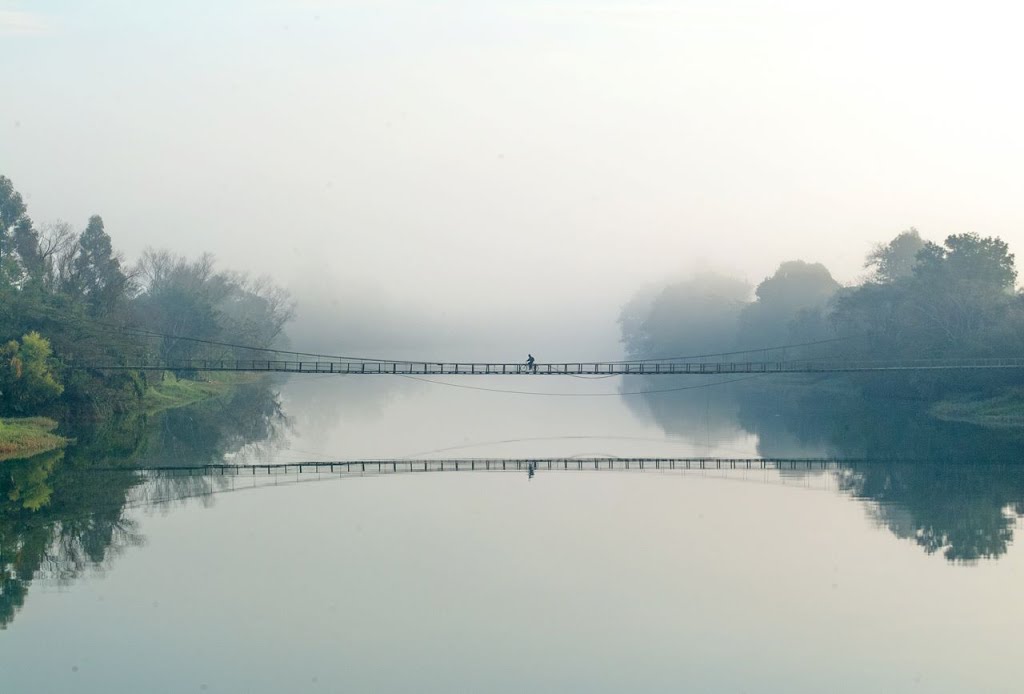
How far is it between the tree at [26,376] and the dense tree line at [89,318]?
0.15 feet

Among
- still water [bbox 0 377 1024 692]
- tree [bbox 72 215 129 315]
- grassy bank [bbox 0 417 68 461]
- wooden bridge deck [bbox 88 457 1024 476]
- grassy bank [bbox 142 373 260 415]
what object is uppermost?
tree [bbox 72 215 129 315]

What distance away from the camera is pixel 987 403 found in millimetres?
59156

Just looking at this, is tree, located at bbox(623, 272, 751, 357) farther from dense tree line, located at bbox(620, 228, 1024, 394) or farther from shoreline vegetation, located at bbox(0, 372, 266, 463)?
shoreline vegetation, located at bbox(0, 372, 266, 463)

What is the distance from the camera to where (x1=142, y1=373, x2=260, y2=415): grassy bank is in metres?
65.7

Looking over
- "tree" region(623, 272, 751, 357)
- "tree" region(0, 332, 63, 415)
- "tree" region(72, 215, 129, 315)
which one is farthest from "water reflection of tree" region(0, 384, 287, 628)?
"tree" region(623, 272, 751, 357)

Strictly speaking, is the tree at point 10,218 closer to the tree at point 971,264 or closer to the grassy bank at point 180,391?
the grassy bank at point 180,391

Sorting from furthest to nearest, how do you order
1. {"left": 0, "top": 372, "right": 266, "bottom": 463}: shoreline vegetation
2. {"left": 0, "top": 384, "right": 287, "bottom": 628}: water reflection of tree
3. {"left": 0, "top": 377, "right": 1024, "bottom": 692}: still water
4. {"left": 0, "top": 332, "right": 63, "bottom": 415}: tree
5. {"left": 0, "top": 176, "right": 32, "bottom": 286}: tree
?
{"left": 0, "top": 176, "right": 32, "bottom": 286}: tree
{"left": 0, "top": 332, "right": 63, "bottom": 415}: tree
{"left": 0, "top": 372, "right": 266, "bottom": 463}: shoreline vegetation
{"left": 0, "top": 384, "right": 287, "bottom": 628}: water reflection of tree
{"left": 0, "top": 377, "right": 1024, "bottom": 692}: still water

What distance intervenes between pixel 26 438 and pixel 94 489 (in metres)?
11.6

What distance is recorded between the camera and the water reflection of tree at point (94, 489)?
24.3 metres

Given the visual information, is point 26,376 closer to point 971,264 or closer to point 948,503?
point 948,503

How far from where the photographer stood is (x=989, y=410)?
191ft

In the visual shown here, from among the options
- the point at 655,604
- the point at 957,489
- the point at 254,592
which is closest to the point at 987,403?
the point at 957,489

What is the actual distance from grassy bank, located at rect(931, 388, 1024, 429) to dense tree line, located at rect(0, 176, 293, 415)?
4555 cm

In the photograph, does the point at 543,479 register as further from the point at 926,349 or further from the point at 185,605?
the point at 926,349
